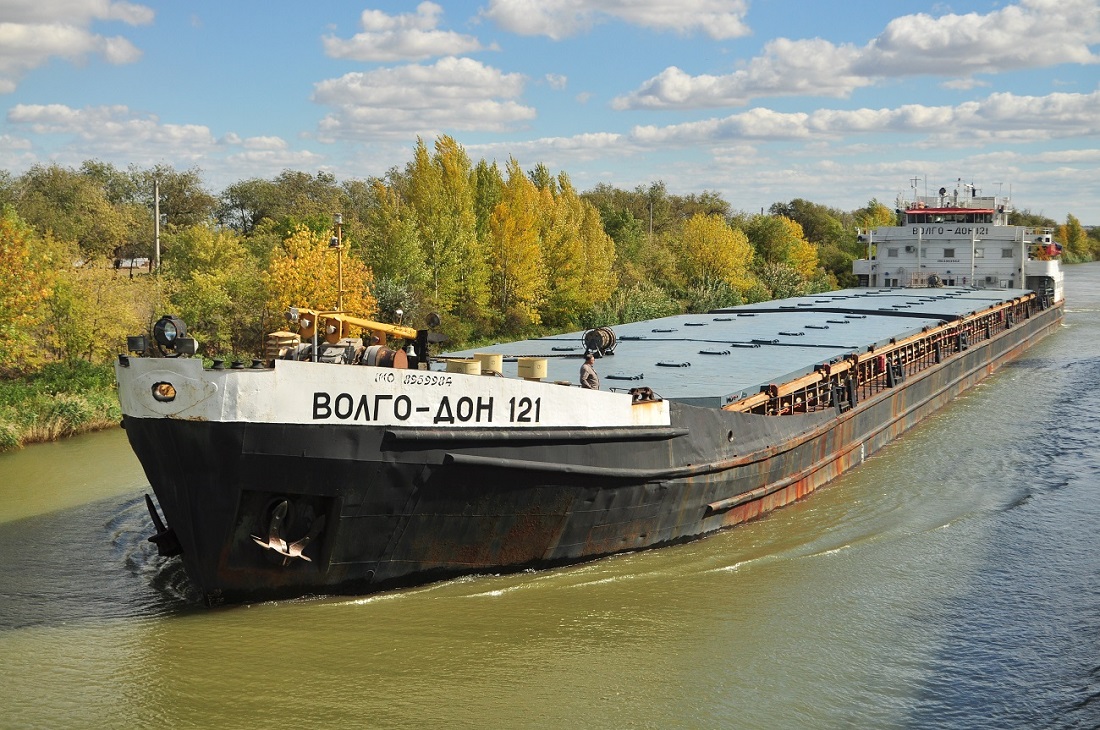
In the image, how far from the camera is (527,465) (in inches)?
461

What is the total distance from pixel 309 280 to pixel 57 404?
24.1 feet

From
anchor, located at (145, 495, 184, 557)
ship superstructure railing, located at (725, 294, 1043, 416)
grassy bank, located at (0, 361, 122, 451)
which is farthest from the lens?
grassy bank, located at (0, 361, 122, 451)

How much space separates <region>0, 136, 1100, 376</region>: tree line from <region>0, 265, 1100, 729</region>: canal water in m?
11.3

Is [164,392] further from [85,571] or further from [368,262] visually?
[368,262]

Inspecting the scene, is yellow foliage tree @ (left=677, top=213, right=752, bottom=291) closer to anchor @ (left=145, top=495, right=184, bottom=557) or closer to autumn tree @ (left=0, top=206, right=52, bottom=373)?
autumn tree @ (left=0, top=206, right=52, bottom=373)

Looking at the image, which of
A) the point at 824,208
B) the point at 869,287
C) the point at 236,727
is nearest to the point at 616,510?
the point at 236,727

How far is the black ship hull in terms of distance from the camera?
421 inches

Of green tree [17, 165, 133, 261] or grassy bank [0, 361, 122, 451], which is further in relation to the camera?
green tree [17, 165, 133, 261]

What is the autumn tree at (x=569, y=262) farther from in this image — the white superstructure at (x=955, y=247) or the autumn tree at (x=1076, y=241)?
the autumn tree at (x=1076, y=241)

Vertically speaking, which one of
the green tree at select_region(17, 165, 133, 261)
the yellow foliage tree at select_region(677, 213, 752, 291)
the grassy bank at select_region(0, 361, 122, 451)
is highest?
the green tree at select_region(17, 165, 133, 261)

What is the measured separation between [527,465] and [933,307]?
2385 cm

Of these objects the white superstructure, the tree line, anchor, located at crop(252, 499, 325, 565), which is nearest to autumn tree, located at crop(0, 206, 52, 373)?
the tree line

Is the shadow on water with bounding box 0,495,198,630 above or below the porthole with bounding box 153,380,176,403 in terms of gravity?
below

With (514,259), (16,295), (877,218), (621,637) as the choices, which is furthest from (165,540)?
(877,218)
